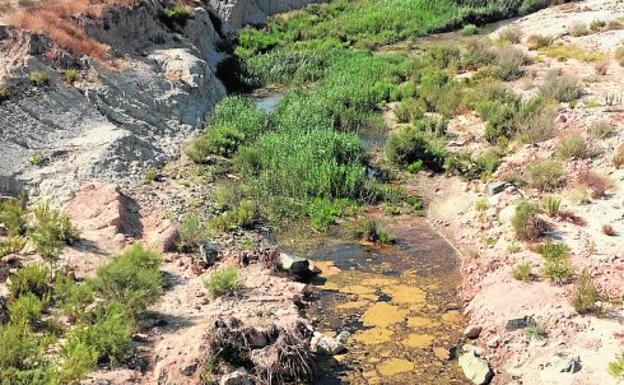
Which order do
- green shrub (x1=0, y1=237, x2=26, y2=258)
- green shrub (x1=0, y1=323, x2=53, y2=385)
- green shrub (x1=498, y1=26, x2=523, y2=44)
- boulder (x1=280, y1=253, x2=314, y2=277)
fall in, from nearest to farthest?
green shrub (x1=0, y1=323, x2=53, y2=385) → green shrub (x1=0, y1=237, x2=26, y2=258) → boulder (x1=280, y1=253, x2=314, y2=277) → green shrub (x1=498, y1=26, x2=523, y2=44)

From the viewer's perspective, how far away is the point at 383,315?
13.4 metres

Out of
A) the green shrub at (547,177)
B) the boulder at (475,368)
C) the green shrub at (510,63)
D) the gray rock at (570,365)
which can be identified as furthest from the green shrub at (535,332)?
the green shrub at (510,63)

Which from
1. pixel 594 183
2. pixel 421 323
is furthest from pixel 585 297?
pixel 594 183

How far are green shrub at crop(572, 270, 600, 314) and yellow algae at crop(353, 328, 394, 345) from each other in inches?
130

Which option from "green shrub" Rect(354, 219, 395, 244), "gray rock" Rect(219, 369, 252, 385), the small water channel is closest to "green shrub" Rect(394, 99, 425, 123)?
the small water channel

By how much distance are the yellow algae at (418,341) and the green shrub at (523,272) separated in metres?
→ 2.36

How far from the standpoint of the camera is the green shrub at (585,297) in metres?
12.2

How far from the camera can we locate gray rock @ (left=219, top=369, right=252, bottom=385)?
10.7 metres

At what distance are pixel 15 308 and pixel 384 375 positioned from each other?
20.3 ft

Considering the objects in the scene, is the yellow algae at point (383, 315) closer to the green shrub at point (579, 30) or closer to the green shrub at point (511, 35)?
the green shrub at point (511, 35)

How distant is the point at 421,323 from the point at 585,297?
295 cm

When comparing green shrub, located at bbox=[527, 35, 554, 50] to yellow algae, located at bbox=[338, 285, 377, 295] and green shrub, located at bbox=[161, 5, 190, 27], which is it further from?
yellow algae, located at bbox=[338, 285, 377, 295]

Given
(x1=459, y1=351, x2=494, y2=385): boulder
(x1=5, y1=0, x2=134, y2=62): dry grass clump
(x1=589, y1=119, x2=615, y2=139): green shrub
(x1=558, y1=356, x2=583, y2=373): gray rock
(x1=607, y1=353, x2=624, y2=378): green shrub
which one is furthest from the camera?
(x1=5, y1=0, x2=134, y2=62): dry grass clump

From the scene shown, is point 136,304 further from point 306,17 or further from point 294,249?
point 306,17
